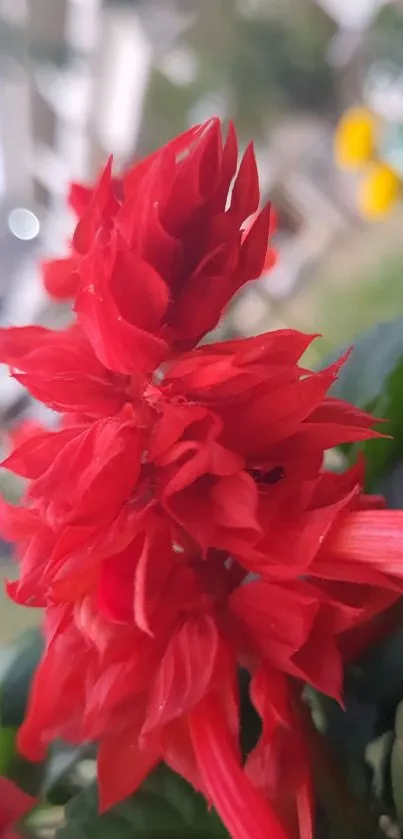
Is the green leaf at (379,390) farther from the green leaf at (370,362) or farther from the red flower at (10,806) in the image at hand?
the red flower at (10,806)

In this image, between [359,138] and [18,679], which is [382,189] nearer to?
[359,138]

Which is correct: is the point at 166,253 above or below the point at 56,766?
above

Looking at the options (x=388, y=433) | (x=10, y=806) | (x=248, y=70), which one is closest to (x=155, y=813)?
(x=10, y=806)

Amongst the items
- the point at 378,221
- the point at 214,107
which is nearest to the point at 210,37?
the point at 214,107

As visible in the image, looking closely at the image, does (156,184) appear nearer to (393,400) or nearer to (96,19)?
(393,400)

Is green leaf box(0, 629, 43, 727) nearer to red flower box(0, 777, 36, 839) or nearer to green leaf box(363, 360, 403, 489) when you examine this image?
red flower box(0, 777, 36, 839)

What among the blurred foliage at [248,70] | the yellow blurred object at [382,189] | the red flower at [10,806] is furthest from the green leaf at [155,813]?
the blurred foliage at [248,70]

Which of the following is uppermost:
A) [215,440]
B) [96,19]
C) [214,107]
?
[96,19]
